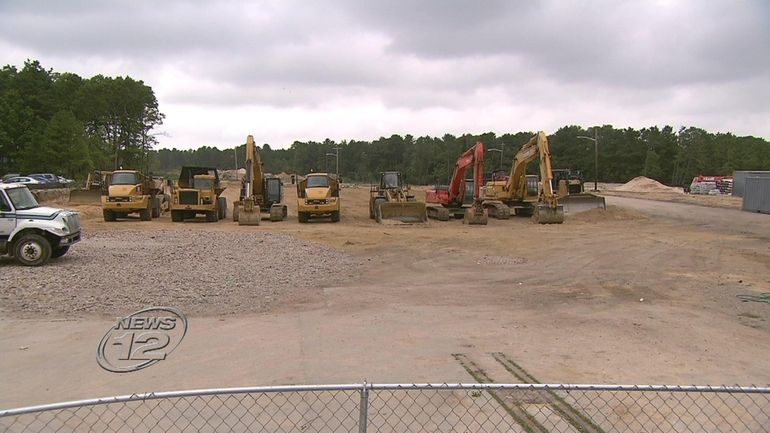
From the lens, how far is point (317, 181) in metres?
30.5

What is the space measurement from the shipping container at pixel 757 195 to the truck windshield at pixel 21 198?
41.7 meters

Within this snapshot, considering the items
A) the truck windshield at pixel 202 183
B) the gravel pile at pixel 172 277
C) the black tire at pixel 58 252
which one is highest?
the truck windshield at pixel 202 183

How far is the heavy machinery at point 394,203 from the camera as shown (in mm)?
29047


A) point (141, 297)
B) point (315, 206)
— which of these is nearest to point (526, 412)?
point (141, 297)

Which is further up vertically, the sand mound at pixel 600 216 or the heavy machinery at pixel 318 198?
the heavy machinery at pixel 318 198

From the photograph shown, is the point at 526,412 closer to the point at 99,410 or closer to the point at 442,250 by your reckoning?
the point at 99,410

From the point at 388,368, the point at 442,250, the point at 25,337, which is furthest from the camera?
the point at 442,250

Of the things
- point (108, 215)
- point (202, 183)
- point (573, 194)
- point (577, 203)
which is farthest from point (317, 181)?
point (573, 194)

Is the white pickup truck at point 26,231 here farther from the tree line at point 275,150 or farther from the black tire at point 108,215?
the tree line at point 275,150

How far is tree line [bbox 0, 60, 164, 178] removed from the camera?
64562 mm

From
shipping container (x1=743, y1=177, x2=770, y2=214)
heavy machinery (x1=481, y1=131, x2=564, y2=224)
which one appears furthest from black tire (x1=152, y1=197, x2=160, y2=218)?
shipping container (x1=743, y1=177, x2=770, y2=214)

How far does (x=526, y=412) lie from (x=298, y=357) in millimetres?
3011

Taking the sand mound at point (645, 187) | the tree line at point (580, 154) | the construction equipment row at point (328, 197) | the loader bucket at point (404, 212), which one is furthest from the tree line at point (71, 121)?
the sand mound at point (645, 187)

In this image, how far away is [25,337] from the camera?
27.8ft
